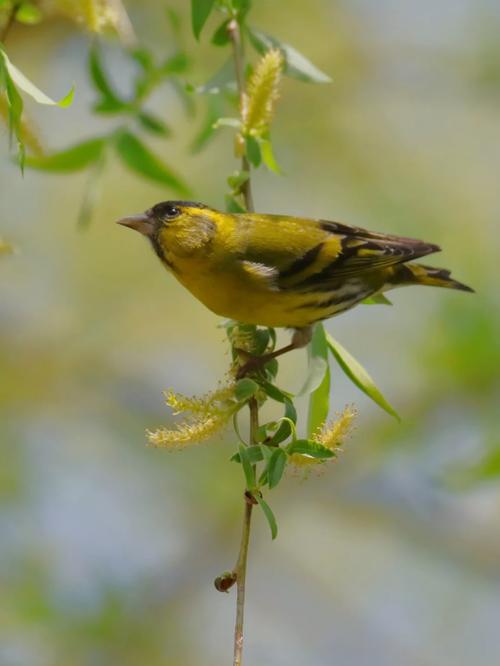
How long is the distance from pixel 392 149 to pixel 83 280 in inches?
91.2

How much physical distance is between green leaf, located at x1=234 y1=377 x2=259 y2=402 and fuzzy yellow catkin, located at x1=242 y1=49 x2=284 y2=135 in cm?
69

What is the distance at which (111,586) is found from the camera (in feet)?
20.4

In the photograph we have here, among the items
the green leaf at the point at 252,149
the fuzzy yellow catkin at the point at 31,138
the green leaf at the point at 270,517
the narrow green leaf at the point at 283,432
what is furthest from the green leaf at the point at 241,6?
the green leaf at the point at 270,517

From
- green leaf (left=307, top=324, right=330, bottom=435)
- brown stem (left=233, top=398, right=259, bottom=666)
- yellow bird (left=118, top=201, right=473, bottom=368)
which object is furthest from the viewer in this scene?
yellow bird (left=118, top=201, right=473, bottom=368)

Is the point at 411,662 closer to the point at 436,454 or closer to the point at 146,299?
the point at 436,454

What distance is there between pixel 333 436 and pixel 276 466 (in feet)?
0.44

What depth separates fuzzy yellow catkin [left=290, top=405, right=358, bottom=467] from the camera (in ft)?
7.34

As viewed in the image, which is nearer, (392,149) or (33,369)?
(33,369)

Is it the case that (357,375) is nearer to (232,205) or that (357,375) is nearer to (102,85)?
(232,205)

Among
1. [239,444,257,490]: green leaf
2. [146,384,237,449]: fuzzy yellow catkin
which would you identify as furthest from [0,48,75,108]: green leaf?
[239,444,257,490]: green leaf

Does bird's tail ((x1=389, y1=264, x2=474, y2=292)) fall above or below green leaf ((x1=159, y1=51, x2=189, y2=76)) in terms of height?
below

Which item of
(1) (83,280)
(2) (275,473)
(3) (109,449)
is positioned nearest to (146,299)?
(1) (83,280)

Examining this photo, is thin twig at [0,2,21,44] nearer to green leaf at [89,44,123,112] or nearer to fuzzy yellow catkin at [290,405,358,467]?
green leaf at [89,44,123,112]

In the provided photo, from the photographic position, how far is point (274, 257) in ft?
11.2
